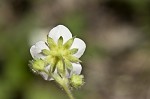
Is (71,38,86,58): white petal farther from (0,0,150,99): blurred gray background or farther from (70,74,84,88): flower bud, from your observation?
(0,0,150,99): blurred gray background

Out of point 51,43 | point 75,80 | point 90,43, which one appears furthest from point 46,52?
point 90,43

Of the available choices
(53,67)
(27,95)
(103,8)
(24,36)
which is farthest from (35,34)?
(53,67)

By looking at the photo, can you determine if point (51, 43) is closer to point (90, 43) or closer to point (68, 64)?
point (68, 64)

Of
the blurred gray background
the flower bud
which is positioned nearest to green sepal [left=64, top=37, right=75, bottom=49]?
the flower bud

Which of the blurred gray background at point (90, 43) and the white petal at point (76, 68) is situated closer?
the white petal at point (76, 68)

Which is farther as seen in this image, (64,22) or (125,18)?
(125,18)

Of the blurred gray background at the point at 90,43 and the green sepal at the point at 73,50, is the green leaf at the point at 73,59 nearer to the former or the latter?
the green sepal at the point at 73,50

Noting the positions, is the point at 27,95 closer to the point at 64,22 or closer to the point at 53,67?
the point at 64,22

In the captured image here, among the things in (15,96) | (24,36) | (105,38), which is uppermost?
(105,38)

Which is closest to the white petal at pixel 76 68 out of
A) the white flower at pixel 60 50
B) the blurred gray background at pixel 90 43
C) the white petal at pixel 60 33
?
the white flower at pixel 60 50
